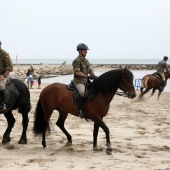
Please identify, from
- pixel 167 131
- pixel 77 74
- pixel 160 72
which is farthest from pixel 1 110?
pixel 160 72

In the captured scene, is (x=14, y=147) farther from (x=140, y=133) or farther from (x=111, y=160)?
(x=140, y=133)

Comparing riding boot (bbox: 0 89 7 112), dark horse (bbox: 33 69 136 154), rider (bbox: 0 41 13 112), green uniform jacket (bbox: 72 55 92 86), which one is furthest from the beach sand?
green uniform jacket (bbox: 72 55 92 86)

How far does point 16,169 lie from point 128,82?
3.05 m

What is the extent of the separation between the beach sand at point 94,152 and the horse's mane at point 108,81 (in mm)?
1381

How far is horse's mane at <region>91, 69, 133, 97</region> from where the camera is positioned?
24.1ft

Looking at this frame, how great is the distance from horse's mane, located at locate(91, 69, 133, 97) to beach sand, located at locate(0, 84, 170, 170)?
138 centimetres

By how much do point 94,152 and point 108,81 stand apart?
1.64 m

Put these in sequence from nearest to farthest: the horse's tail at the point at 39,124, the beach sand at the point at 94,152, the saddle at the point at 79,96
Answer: the beach sand at the point at 94,152 < the saddle at the point at 79,96 < the horse's tail at the point at 39,124

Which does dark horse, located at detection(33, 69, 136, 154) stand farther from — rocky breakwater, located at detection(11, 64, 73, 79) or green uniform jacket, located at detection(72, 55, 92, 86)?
rocky breakwater, located at detection(11, 64, 73, 79)

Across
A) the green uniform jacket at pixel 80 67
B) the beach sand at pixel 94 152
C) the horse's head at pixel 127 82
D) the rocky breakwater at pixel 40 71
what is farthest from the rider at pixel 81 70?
the rocky breakwater at pixel 40 71

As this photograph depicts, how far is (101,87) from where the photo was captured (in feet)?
24.4

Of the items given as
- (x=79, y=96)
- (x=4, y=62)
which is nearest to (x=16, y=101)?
(x=4, y=62)

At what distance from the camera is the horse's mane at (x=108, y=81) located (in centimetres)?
734

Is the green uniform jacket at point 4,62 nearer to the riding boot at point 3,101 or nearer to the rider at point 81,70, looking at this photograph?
the riding boot at point 3,101
